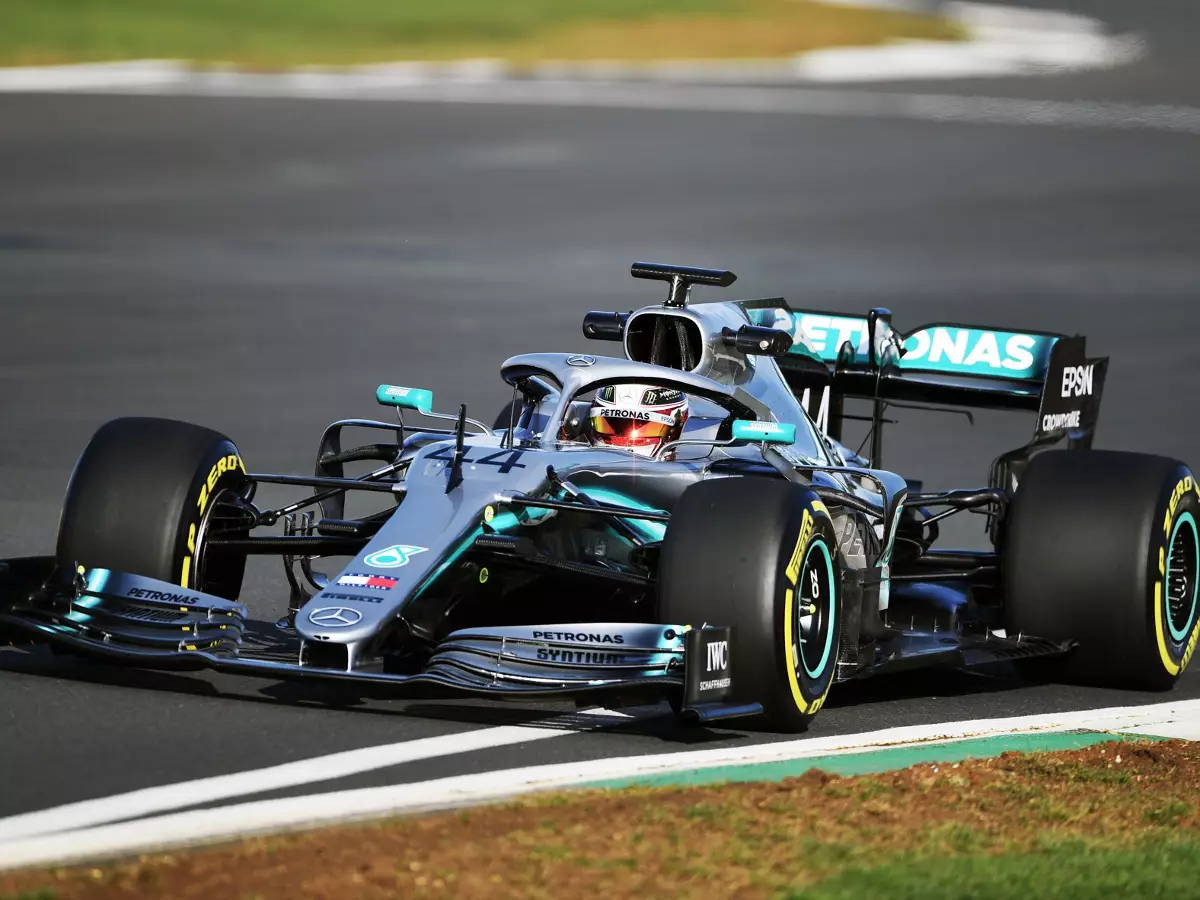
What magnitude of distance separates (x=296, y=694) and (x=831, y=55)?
131ft

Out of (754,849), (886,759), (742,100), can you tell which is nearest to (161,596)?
(886,759)

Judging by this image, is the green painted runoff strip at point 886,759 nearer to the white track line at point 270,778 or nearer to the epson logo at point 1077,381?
the white track line at point 270,778

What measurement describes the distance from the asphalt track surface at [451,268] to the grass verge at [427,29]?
4.59 meters

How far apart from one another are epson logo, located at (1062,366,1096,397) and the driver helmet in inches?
120

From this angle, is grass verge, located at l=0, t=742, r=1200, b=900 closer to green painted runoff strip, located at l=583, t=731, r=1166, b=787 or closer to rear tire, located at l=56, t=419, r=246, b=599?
green painted runoff strip, located at l=583, t=731, r=1166, b=787

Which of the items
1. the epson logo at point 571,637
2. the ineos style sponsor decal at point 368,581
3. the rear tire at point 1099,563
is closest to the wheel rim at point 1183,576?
the rear tire at point 1099,563

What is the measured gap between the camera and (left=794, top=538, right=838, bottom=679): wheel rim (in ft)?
28.6

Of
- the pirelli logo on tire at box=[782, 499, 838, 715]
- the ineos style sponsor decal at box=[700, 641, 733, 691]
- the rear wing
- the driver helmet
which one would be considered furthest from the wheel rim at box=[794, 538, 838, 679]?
the rear wing

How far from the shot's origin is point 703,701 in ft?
26.5

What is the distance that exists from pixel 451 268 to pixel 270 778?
21658mm

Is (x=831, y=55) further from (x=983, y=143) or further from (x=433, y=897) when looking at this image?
(x=433, y=897)

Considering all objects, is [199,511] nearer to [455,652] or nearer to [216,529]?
[216,529]

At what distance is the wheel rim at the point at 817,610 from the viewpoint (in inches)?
343

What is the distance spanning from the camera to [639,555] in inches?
367
